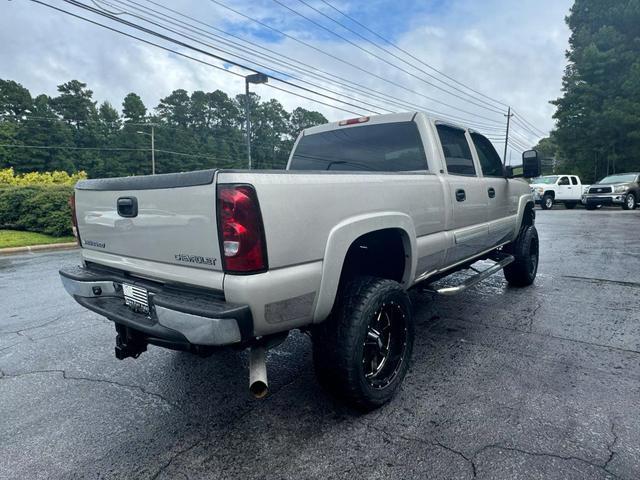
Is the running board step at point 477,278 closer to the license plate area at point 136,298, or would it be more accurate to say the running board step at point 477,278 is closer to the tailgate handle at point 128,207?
the license plate area at point 136,298

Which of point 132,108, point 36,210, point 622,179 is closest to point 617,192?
point 622,179

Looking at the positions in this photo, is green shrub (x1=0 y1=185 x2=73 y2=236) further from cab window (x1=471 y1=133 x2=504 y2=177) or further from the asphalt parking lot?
cab window (x1=471 y1=133 x2=504 y2=177)

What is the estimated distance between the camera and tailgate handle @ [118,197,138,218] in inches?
87.5

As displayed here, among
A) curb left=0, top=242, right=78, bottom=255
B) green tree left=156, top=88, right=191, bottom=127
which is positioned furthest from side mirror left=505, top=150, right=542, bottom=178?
green tree left=156, top=88, right=191, bottom=127

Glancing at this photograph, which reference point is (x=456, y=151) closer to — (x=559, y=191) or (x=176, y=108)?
(x=559, y=191)

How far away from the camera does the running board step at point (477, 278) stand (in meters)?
3.15

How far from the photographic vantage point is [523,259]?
202 inches

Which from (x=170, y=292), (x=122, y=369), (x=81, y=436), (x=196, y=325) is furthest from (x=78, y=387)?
(x=196, y=325)

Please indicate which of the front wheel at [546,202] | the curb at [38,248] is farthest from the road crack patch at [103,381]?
the front wheel at [546,202]

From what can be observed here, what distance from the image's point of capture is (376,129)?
11.8 feet

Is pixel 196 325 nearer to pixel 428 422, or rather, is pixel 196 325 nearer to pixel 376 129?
pixel 428 422

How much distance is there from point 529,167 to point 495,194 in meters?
0.75

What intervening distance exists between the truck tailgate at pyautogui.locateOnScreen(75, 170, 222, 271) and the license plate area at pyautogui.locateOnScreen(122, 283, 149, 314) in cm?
18

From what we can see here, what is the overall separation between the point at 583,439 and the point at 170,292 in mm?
2347
